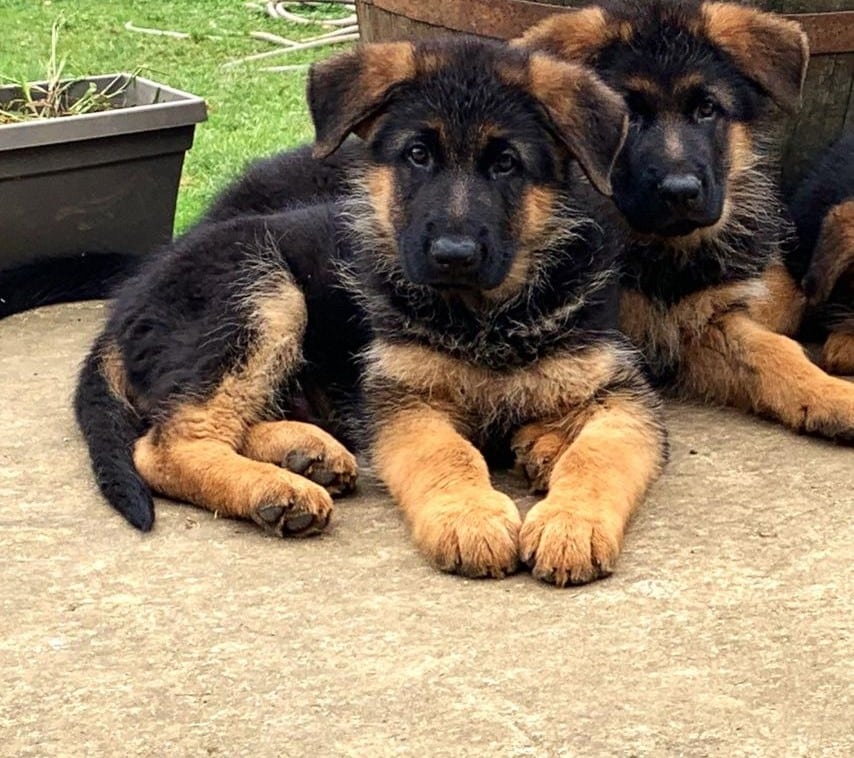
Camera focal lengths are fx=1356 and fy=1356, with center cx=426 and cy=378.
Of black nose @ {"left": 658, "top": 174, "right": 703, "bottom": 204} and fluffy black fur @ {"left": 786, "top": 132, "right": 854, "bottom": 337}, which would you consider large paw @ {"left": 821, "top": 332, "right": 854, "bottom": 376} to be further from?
black nose @ {"left": 658, "top": 174, "right": 703, "bottom": 204}

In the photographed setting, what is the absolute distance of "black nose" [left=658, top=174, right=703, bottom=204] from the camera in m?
3.92

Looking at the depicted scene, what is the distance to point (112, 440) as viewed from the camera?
3.81 m

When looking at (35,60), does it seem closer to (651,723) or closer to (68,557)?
(68,557)

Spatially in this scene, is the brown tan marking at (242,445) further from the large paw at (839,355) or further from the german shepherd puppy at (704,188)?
the large paw at (839,355)

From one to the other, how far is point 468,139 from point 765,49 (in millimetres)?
1183

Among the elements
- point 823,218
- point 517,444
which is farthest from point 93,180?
point 823,218

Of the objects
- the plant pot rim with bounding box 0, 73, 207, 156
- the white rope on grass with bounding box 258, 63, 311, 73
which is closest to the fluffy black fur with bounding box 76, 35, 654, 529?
the plant pot rim with bounding box 0, 73, 207, 156

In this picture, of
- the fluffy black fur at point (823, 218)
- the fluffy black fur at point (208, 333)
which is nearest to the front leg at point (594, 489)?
the fluffy black fur at point (208, 333)

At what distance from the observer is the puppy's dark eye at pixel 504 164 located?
12.0ft

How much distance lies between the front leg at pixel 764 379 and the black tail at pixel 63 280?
7.69 feet

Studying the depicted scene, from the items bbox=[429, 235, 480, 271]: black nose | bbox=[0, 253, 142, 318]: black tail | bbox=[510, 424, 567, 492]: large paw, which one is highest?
bbox=[429, 235, 480, 271]: black nose

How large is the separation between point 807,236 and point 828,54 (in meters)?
0.65

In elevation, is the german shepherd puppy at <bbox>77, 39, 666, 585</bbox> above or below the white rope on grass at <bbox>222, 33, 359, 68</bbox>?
above

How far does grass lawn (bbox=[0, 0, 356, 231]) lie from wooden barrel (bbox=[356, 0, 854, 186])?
2075 mm
